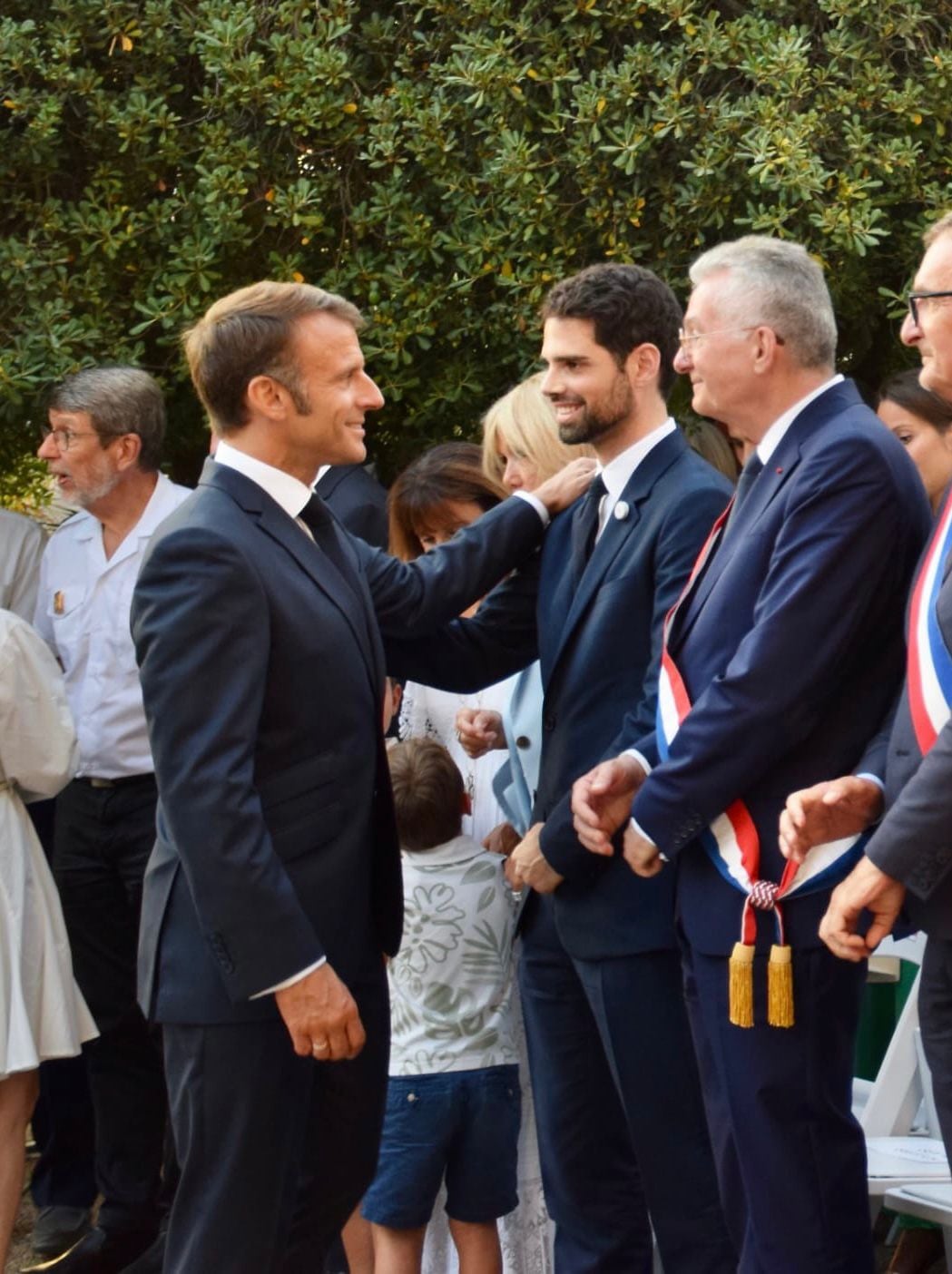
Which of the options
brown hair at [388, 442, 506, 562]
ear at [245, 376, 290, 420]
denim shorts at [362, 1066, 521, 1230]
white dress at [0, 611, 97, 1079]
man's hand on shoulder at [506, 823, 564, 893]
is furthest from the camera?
white dress at [0, 611, 97, 1079]

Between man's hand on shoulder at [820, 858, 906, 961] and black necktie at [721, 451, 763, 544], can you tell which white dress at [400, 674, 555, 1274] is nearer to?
black necktie at [721, 451, 763, 544]

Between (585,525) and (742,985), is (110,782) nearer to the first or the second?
(585,525)

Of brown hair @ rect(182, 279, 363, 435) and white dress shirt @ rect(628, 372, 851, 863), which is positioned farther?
brown hair @ rect(182, 279, 363, 435)

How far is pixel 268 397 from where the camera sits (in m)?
3.59

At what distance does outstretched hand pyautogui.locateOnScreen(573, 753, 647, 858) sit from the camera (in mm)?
3559

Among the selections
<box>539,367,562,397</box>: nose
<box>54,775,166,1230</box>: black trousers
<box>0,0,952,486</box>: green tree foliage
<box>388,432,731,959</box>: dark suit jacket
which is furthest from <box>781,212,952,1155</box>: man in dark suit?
<box>54,775,166,1230</box>: black trousers

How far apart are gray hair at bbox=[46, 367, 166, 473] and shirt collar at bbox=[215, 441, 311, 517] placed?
1.92 metres

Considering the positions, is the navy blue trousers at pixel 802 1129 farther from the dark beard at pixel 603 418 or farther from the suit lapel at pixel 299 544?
the dark beard at pixel 603 418

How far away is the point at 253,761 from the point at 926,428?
2.39m

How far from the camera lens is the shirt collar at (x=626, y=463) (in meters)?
3.91

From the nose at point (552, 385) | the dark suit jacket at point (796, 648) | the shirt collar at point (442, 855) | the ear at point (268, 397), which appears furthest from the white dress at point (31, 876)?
the dark suit jacket at point (796, 648)

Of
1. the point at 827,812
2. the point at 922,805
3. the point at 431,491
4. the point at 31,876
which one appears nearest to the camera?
the point at 922,805

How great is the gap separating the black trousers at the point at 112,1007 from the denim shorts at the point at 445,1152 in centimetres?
130

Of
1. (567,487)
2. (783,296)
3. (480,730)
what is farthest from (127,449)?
(783,296)
